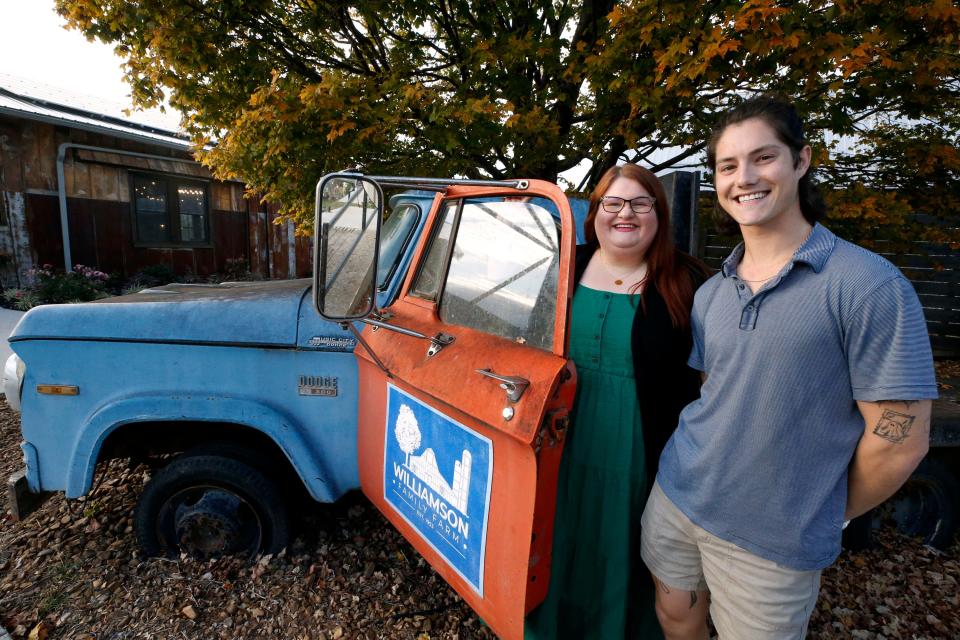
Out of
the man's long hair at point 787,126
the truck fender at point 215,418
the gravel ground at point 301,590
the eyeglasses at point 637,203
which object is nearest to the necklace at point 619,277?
the eyeglasses at point 637,203

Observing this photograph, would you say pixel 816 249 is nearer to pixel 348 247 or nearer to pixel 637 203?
pixel 637 203

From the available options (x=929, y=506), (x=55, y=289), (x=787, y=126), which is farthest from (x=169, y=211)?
(x=929, y=506)

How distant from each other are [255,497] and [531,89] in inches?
159

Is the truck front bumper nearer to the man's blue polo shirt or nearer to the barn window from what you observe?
the man's blue polo shirt

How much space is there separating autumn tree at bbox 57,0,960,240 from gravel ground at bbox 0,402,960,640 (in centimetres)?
262

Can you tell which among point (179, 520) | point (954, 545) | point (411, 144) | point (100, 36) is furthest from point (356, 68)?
point (954, 545)

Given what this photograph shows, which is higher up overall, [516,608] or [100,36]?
[100,36]

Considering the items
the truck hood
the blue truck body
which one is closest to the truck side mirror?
the blue truck body

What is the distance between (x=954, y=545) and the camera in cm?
327

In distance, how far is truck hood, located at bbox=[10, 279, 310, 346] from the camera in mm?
2402

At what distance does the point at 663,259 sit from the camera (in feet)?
5.99

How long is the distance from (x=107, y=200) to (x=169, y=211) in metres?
1.22

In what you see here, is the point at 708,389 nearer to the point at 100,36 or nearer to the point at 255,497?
the point at 255,497

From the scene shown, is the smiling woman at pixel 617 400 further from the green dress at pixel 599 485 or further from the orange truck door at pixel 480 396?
the orange truck door at pixel 480 396
